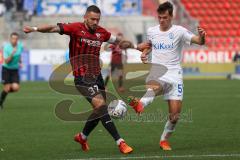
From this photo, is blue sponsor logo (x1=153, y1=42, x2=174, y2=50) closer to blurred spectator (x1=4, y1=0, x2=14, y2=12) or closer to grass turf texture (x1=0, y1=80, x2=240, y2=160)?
grass turf texture (x1=0, y1=80, x2=240, y2=160)

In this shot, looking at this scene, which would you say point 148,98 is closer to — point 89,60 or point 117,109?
point 117,109

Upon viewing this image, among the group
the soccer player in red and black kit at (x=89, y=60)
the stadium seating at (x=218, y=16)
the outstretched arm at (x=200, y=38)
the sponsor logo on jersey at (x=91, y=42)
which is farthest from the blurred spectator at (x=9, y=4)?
the outstretched arm at (x=200, y=38)

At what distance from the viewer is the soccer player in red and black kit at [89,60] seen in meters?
11.0

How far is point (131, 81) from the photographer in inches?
1175

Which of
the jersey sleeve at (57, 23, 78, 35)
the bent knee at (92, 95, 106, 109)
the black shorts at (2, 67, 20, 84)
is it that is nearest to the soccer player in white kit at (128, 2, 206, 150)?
the bent knee at (92, 95, 106, 109)

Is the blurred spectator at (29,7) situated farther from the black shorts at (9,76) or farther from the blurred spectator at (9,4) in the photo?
the black shorts at (9,76)

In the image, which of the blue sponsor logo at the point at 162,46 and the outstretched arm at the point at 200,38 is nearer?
the outstretched arm at the point at 200,38

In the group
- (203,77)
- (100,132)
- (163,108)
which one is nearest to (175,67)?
(100,132)

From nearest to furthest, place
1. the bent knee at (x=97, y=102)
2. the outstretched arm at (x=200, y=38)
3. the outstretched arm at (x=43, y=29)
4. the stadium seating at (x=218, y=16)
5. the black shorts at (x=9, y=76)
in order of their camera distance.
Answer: the outstretched arm at (x=43, y=29) < the outstretched arm at (x=200, y=38) < the bent knee at (x=97, y=102) < the black shorts at (x=9, y=76) < the stadium seating at (x=218, y=16)

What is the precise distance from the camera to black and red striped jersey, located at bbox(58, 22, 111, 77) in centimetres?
1108

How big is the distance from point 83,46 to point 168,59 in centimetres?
136

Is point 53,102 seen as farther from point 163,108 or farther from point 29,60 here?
point 29,60

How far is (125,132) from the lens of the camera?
1393cm

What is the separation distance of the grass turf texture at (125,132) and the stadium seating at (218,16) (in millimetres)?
22520
